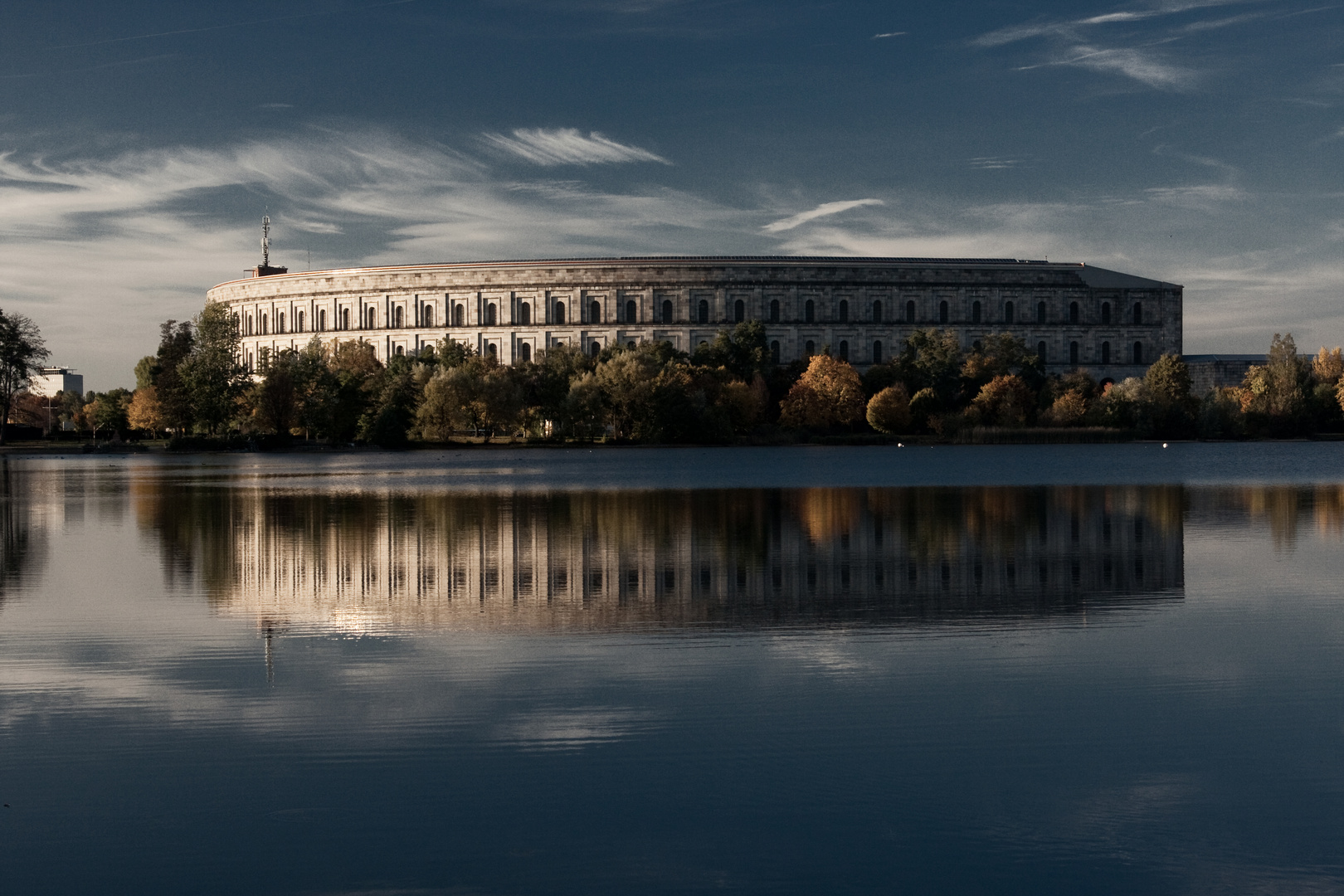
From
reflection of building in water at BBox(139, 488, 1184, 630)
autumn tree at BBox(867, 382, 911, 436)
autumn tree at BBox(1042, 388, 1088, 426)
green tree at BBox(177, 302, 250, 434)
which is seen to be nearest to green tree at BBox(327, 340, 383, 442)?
green tree at BBox(177, 302, 250, 434)

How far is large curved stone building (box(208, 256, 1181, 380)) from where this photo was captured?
144625 mm

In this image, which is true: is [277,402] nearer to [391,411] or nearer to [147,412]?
[391,411]

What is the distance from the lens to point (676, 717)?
9234mm

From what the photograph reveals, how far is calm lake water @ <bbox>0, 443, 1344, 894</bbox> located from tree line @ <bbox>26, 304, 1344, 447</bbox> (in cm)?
7303

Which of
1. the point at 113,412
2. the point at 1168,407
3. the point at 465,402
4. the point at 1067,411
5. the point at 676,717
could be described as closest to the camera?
the point at 676,717

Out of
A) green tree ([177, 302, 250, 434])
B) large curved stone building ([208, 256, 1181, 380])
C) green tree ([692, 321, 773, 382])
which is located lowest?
green tree ([177, 302, 250, 434])

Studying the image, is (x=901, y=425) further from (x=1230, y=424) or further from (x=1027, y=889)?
(x=1027, y=889)

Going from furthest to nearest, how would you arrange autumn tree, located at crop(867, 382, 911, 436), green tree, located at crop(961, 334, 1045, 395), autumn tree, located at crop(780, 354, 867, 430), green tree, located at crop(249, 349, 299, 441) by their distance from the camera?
green tree, located at crop(961, 334, 1045, 395)
autumn tree, located at crop(780, 354, 867, 430)
autumn tree, located at crop(867, 382, 911, 436)
green tree, located at crop(249, 349, 299, 441)

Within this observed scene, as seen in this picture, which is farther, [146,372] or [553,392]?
[146,372]

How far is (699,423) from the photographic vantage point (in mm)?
96562

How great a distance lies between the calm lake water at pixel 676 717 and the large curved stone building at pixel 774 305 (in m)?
123

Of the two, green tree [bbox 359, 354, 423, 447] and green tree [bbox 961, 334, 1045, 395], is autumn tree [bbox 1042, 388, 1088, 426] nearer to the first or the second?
green tree [bbox 961, 334, 1045, 395]

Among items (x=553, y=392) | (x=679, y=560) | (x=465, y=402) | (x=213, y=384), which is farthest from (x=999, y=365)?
(x=679, y=560)

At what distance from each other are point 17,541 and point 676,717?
19.4 metres
